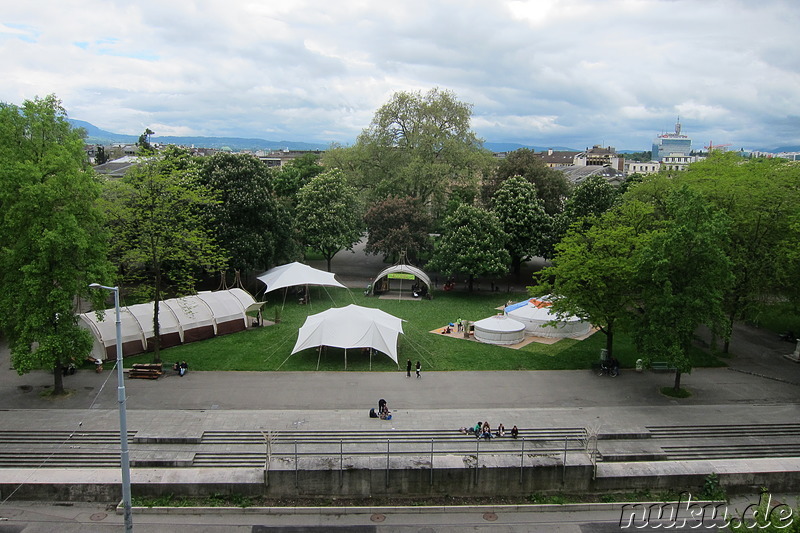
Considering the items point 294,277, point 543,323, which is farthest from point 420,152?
point 543,323

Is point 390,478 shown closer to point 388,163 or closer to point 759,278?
point 759,278

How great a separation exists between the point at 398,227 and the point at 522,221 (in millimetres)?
10488

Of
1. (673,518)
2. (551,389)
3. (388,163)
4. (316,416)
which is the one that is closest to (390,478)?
(316,416)

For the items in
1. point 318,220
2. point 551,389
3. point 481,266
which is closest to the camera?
point 551,389

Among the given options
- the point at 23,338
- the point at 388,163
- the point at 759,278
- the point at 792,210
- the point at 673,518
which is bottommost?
the point at 673,518

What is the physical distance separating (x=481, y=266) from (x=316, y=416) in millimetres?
21934

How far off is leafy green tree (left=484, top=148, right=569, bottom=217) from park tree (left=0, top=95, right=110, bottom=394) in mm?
36473

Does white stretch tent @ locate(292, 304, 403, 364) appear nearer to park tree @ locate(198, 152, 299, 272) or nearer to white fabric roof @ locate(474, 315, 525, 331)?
white fabric roof @ locate(474, 315, 525, 331)

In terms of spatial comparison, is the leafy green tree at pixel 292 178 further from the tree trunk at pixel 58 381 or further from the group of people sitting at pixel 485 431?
the group of people sitting at pixel 485 431

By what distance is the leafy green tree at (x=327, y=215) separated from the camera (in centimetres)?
4641

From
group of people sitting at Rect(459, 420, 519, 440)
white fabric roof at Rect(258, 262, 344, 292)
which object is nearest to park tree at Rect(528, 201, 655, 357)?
group of people sitting at Rect(459, 420, 519, 440)

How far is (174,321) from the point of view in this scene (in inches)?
1244

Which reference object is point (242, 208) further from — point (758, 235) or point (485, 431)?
point (758, 235)

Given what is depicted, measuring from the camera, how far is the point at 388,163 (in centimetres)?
5550
